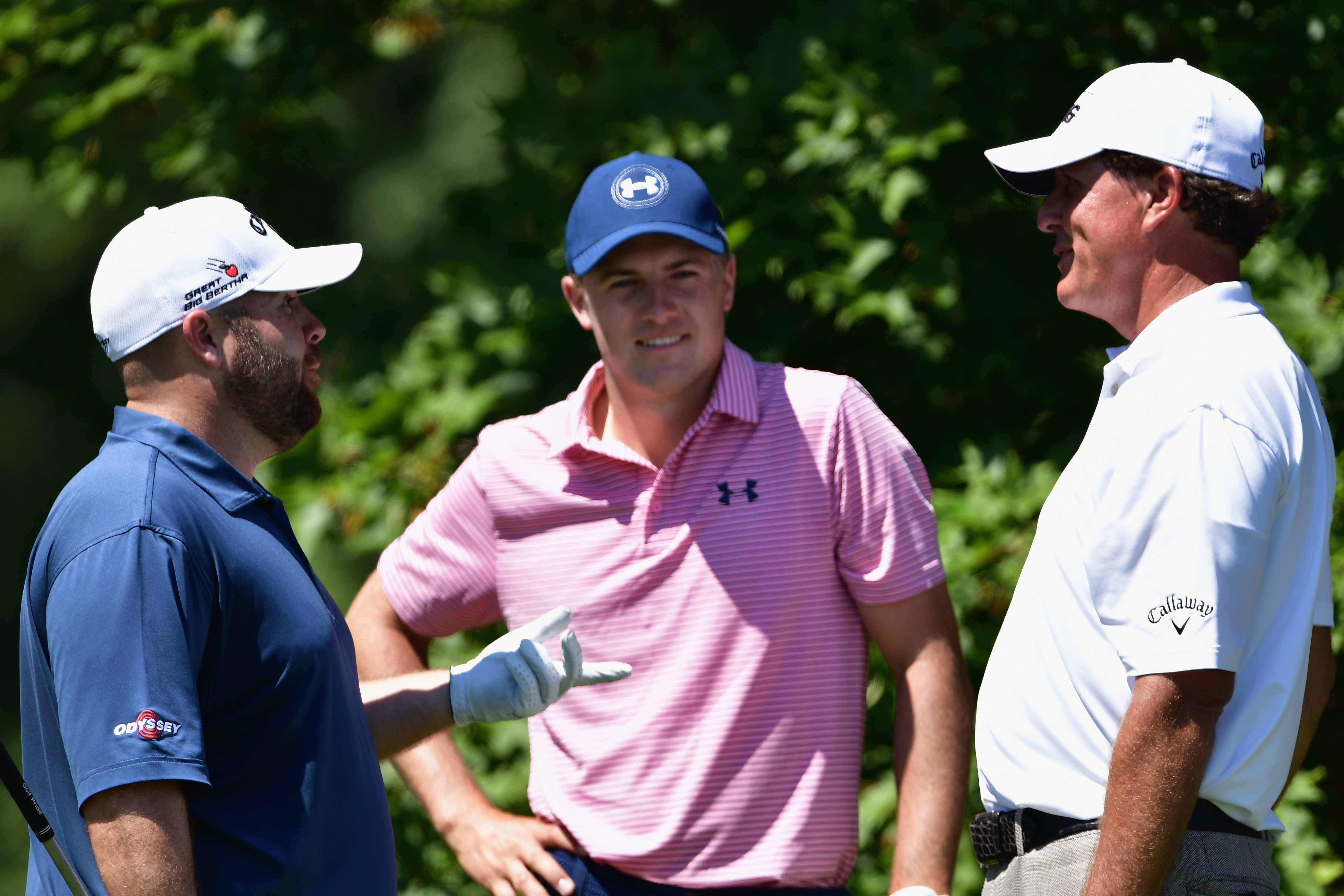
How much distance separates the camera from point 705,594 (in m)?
2.52

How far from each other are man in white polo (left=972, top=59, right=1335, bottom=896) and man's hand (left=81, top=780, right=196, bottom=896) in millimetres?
1196

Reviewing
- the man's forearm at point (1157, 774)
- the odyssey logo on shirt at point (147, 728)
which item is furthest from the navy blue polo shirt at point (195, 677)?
the man's forearm at point (1157, 774)

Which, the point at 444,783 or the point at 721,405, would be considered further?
the point at 444,783

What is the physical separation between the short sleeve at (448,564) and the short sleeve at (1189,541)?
1315mm

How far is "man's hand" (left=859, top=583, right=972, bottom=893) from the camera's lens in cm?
250

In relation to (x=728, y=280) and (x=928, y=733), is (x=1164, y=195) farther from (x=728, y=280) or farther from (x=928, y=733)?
(x=928, y=733)

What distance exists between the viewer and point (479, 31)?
9875 millimetres

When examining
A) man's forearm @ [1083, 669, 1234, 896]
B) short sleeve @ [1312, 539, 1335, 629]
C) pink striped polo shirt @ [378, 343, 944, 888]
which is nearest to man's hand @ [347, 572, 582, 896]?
pink striped polo shirt @ [378, 343, 944, 888]

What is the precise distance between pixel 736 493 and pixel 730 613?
0.23m

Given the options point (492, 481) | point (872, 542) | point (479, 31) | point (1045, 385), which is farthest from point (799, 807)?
point (479, 31)

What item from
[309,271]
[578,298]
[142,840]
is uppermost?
[309,271]

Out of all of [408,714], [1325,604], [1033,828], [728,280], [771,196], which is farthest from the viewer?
[771,196]

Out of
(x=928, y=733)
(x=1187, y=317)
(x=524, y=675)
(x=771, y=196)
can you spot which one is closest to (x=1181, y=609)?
(x=1187, y=317)

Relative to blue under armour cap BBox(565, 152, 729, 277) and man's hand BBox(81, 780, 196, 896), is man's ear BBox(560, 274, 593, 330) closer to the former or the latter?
blue under armour cap BBox(565, 152, 729, 277)
